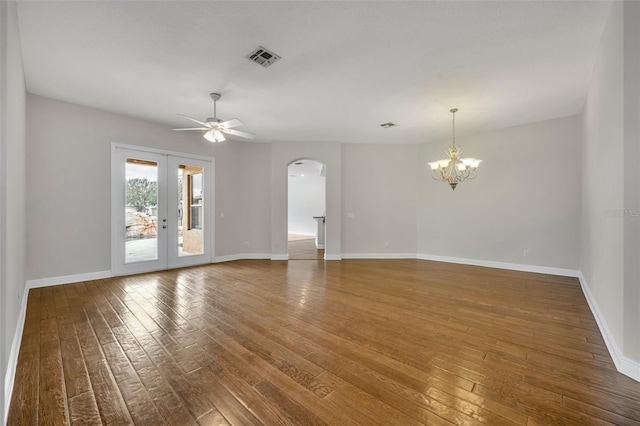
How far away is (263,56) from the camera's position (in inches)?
119

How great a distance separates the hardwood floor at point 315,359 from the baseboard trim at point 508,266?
1361mm

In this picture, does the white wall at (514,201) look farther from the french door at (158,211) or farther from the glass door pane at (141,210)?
the glass door pane at (141,210)

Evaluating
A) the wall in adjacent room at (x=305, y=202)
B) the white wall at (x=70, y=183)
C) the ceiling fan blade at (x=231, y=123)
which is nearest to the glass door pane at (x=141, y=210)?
the white wall at (x=70, y=183)

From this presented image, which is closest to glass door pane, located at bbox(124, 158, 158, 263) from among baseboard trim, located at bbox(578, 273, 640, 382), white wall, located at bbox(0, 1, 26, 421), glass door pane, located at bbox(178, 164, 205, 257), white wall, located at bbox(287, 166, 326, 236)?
glass door pane, located at bbox(178, 164, 205, 257)

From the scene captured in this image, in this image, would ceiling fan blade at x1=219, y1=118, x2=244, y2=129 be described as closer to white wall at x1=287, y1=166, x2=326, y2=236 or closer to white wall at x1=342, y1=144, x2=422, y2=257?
white wall at x1=342, y1=144, x2=422, y2=257

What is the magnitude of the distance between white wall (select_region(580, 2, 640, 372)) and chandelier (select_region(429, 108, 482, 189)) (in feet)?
5.93

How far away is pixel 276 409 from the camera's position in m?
1.61

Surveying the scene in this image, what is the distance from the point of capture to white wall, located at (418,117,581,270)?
16.4 feet

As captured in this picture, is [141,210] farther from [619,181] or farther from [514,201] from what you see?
[514,201]

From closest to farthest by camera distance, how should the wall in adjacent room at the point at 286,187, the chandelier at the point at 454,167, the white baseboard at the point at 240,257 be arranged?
the chandelier at the point at 454,167
the white baseboard at the point at 240,257
the wall in adjacent room at the point at 286,187

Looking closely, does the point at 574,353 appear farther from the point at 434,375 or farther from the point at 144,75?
the point at 144,75

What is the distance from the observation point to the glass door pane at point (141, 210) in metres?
5.02

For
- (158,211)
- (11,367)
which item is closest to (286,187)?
(158,211)

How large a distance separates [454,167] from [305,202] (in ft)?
31.6
